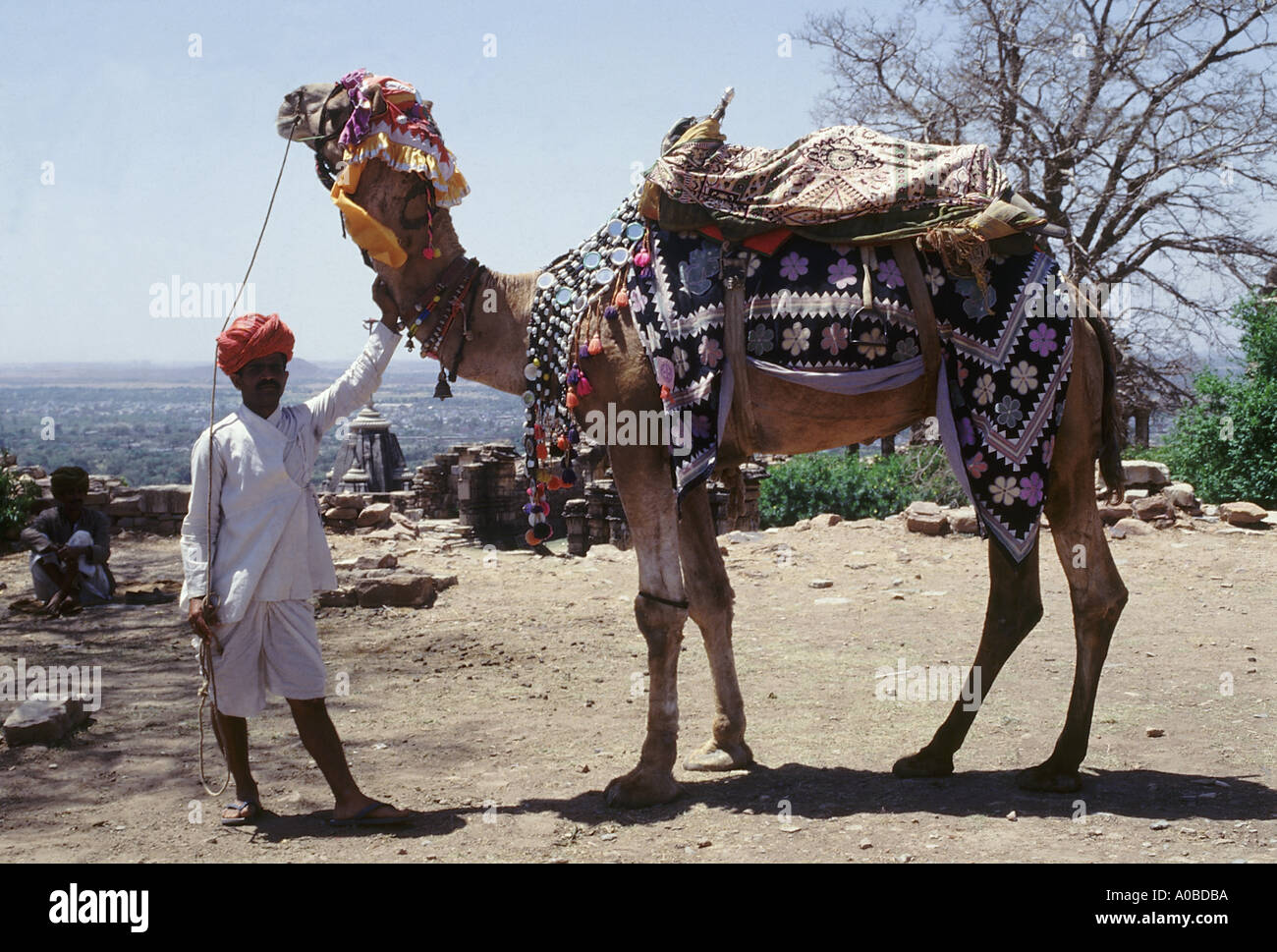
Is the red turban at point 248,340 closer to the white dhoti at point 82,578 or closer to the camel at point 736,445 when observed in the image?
the camel at point 736,445

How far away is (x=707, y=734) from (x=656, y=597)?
1.29 metres

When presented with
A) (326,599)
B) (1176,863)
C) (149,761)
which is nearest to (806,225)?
(1176,863)

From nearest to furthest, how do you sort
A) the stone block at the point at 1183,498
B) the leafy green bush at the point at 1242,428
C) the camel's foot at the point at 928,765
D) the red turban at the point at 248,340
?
the red turban at the point at 248,340
the camel's foot at the point at 928,765
the stone block at the point at 1183,498
the leafy green bush at the point at 1242,428

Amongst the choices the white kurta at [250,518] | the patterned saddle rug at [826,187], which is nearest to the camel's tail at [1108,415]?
the patterned saddle rug at [826,187]

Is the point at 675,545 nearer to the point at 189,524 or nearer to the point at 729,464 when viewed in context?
the point at 729,464

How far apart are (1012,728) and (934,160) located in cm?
277

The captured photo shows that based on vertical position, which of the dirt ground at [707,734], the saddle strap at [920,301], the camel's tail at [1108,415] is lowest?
the dirt ground at [707,734]

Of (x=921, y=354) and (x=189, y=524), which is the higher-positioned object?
(x=921, y=354)

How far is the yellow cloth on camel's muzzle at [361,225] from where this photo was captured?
4.58 meters

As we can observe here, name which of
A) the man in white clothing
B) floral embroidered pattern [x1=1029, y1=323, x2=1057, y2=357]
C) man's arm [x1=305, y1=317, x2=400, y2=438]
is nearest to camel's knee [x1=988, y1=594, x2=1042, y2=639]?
floral embroidered pattern [x1=1029, y1=323, x2=1057, y2=357]

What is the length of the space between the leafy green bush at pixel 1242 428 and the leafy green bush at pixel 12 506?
48.3ft

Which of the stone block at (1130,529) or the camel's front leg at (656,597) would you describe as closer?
the camel's front leg at (656,597)

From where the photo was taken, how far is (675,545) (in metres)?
4.65

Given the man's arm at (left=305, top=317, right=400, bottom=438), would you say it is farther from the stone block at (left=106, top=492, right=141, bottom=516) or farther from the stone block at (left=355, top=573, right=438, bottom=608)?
the stone block at (left=106, top=492, right=141, bottom=516)
